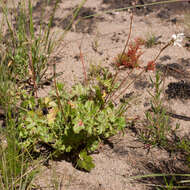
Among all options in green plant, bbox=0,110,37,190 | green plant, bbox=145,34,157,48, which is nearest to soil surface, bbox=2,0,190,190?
green plant, bbox=145,34,157,48

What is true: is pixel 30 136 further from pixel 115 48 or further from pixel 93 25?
pixel 93 25

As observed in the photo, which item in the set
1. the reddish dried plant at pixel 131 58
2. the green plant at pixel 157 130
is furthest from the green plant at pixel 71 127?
the reddish dried plant at pixel 131 58

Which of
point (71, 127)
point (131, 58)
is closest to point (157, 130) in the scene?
point (71, 127)

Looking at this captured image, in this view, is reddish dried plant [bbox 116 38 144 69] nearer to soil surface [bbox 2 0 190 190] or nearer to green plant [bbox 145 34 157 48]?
soil surface [bbox 2 0 190 190]

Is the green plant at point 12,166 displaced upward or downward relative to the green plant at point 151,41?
downward

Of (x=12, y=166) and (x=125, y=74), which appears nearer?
(x=12, y=166)

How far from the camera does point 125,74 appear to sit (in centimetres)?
271

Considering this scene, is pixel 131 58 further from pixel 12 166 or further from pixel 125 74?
pixel 12 166

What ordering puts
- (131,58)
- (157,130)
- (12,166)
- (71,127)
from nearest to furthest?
(12,166) < (71,127) < (157,130) < (131,58)

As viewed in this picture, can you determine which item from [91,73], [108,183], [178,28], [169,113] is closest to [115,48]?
[91,73]

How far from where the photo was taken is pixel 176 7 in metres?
3.49

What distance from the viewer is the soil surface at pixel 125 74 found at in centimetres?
185

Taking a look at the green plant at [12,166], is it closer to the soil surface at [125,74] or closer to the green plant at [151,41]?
the soil surface at [125,74]

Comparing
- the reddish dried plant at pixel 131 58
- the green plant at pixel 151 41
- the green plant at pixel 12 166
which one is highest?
the green plant at pixel 151 41
